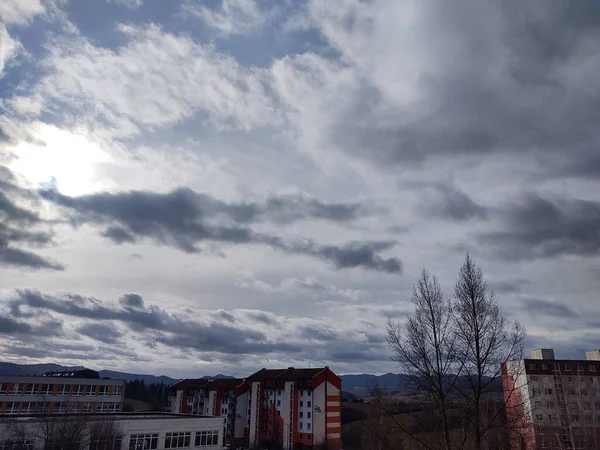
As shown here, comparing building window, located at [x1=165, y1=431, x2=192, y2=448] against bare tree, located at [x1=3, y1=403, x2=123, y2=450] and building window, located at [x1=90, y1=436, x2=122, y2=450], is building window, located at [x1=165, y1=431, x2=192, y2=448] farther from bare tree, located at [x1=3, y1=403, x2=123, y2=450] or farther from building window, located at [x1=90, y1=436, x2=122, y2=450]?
bare tree, located at [x1=3, y1=403, x2=123, y2=450]

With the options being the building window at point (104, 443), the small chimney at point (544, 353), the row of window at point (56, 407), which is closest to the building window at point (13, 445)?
the building window at point (104, 443)

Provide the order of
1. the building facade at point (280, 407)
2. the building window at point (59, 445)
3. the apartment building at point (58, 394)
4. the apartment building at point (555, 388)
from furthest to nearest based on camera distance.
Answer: the building facade at point (280, 407) < the apartment building at point (58, 394) < the apartment building at point (555, 388) < the building window at point (59, 445)

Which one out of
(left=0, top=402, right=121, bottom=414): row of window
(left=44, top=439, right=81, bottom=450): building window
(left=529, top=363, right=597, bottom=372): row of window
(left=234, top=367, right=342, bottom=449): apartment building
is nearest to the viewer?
(left=44, top=439, right=81, bottom=450): building window

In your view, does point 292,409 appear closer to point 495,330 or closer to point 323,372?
point 323,372

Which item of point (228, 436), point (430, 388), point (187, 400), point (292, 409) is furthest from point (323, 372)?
point (430, 388)

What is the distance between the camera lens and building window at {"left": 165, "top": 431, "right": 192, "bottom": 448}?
188ft

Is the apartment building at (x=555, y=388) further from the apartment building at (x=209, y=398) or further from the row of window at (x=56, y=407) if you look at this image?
the row of window at (x=56, y=407)

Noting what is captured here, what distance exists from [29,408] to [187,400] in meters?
45.8

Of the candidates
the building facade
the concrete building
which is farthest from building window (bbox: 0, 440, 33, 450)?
the building facade

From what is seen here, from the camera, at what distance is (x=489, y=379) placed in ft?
58.7

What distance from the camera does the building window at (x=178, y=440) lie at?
188ft

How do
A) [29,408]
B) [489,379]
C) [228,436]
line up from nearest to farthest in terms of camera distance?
1. [489,379]
2. [29,408]
3. [228,436]

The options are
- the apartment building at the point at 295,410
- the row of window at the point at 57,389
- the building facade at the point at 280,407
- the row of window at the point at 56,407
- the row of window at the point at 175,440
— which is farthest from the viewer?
the building facade at the point at 280,407

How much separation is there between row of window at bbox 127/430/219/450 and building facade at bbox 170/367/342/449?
3151 centimetres
